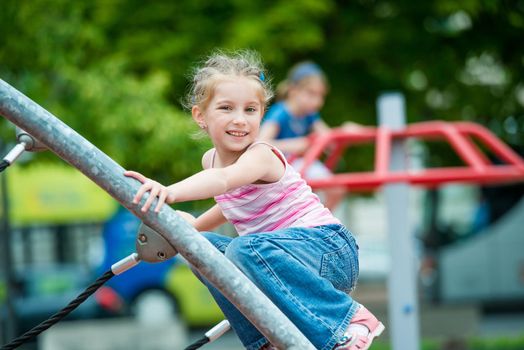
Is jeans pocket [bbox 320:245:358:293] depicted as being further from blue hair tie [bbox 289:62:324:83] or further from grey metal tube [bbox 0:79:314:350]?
blue hair tie [bbox 289:62:324:83]

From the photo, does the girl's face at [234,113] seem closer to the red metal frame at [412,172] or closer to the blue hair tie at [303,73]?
the red metal frame at [412,172]

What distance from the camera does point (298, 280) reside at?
238 centimetres

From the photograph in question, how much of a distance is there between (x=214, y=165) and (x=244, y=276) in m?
0.42

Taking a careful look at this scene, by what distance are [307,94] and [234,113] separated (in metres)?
3.07

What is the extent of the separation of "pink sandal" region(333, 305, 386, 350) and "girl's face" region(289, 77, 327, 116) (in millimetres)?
3098

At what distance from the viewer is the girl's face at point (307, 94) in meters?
5.47

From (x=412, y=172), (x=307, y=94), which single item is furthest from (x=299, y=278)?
(x=307, y=94)

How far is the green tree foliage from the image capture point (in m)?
7.67

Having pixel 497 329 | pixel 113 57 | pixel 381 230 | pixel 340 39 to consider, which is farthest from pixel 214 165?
pixel 381 230

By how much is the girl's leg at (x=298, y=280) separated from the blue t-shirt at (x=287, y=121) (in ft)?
10.1

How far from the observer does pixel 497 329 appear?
45.5 ft

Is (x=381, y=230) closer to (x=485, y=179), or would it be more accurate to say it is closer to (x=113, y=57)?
(x=113, y=57)

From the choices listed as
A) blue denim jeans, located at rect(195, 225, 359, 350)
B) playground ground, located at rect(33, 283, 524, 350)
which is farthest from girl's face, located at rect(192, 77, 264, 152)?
playground ground, located at rect(33, 283, 524, 350)

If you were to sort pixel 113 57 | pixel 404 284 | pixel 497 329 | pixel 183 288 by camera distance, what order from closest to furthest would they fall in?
1. pixel 404 284
2. pixel 113 57
3. pixel 497 329
4. pixel 183 288
